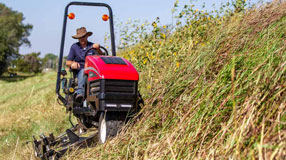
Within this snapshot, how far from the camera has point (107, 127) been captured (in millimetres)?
4277

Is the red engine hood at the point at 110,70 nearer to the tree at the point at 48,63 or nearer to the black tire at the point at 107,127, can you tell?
the black tire at the point at 107,127

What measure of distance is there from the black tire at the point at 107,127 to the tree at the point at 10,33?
44951 millimetres

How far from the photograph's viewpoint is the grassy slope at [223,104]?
274 cm

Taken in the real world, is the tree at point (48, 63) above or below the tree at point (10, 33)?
below

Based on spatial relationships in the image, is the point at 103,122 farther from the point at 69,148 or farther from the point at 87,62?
the point at 87,62

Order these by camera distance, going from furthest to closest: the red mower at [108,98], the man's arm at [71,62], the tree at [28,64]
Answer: the tree at [28,64]
the man's arm at [71,62]
the red mower at [108,98]

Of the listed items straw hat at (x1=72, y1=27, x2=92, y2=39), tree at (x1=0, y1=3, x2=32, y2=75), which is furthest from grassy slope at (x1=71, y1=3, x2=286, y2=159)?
tree at (x1=0, y1=3, x2=32, y2=75)

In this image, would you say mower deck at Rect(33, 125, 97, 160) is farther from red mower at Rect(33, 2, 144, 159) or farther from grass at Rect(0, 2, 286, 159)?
grass at Rect(0, 2, 286, 159)

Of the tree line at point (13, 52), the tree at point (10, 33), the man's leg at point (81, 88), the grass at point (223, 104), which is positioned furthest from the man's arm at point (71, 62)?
the tree at point (10, 33)

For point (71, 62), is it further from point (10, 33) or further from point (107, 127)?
point (10, 33)

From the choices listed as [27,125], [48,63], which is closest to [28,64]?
[48,63]

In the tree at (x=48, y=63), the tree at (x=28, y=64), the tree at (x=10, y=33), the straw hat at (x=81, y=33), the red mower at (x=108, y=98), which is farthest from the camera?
the tree at (x=48, y=63)

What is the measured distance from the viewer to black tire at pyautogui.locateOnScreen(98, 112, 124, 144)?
4.27 metres

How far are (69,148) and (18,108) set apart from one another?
689 cm
